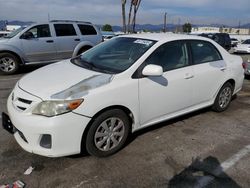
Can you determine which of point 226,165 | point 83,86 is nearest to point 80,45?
point 83,86

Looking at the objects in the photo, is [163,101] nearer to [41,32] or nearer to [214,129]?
[214,129]

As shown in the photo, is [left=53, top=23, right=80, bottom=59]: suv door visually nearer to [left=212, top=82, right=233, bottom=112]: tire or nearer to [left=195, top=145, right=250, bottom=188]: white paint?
[left=212, top=82, right=233, bottom=112]: tire

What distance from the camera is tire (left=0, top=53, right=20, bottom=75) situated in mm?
7984

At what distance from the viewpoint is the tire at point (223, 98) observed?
4798 mm

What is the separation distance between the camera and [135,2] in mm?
25422

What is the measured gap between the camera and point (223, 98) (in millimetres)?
4930

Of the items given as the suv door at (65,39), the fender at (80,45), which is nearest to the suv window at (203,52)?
the fender at (80,45)

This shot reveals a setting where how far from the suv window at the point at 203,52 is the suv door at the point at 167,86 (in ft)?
0.72

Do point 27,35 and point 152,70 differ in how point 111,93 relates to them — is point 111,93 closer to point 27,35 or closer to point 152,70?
point 152,70

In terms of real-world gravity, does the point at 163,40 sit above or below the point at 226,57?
above

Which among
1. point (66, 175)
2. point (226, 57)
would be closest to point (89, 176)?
point (66, 175)

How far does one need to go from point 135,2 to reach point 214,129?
23.4 meters

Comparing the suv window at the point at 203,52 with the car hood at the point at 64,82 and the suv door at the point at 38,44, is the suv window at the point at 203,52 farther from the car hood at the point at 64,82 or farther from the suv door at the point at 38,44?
the suv door at the point at 38,44

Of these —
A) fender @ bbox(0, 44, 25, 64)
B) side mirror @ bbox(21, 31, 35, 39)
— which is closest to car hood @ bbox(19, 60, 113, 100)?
fender @ bbox(0, 44, 25, 64)
